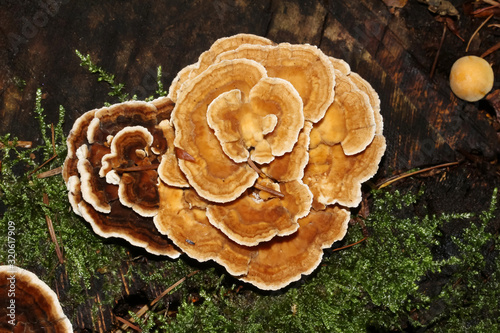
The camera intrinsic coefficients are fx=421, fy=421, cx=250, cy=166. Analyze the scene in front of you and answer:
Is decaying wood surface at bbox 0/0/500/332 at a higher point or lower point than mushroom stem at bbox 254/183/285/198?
higher

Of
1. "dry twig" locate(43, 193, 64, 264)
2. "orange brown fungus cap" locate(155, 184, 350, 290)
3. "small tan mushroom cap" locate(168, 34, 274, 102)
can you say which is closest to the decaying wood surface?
"dry twig" locate(43, 193, 64, 264)

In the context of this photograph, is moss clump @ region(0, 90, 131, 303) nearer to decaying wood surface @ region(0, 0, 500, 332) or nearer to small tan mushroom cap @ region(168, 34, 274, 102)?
decaying wood surface @ region(0, 0, 500, 332)

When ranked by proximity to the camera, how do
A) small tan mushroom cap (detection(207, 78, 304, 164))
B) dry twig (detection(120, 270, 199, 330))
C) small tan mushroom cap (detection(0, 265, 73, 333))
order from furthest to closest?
dry twig (detection(120, 270, 199, 330))
small tan mushroom cap (detection(0, 265, 73, 333))
small tan mushroom cap (detection(207, 78, 304, 164))

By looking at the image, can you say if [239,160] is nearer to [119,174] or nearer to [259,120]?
[259,120]

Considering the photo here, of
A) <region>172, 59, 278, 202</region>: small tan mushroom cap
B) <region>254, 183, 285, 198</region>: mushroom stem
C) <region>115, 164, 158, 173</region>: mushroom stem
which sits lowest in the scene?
<region>115, 164, 158, 173</region>: mushroom stem

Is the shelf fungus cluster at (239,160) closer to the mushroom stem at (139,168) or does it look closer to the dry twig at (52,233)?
the mushroom stem at (139,168)

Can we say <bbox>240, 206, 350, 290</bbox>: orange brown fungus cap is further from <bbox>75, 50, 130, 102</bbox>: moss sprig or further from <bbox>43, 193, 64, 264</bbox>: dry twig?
<bbox>75, 50, 130, 102</bbox>: moss sprig

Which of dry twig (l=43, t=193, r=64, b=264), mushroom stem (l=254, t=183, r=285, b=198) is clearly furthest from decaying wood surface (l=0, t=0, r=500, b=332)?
mushroom stem (l=254, t=183, r=285, b=198)

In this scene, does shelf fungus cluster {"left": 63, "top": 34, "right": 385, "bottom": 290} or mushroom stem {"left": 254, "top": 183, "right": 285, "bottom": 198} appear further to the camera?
mushroom stem {"left": 254, "top": 183, "right": 285, "bottom": 198}

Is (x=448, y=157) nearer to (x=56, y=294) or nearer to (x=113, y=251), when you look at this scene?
(x=113, y=251)

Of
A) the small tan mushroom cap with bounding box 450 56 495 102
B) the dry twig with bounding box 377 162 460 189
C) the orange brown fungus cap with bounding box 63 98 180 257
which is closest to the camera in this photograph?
the orange brown fungus cap with bounding box 63 98 180 257
